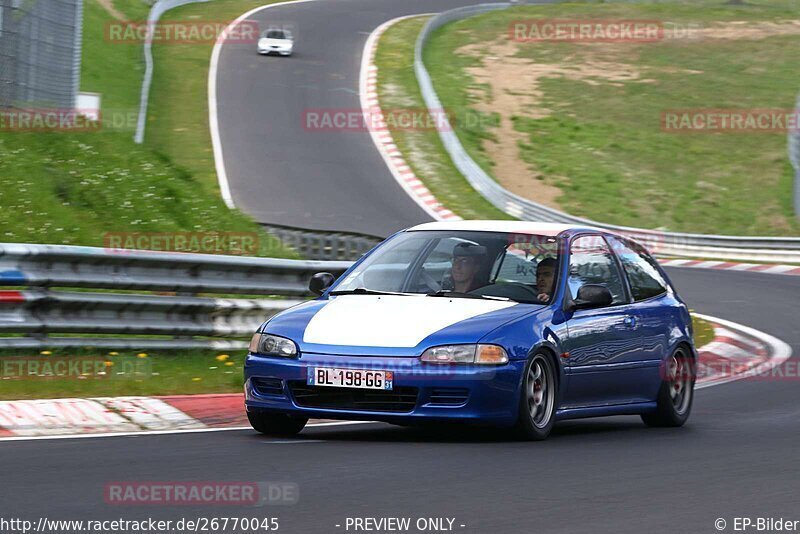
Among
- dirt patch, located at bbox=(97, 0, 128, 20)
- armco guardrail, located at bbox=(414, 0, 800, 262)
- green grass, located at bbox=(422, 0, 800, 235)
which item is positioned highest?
dirt patch, located at bbox=(97, 0, 128, 20)

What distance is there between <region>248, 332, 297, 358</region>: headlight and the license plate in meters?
0.26

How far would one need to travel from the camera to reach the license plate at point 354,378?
848 centimetres

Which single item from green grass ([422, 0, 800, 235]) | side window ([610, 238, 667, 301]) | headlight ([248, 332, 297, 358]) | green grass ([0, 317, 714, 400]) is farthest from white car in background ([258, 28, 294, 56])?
headlight ([248, 332, 297, 358])

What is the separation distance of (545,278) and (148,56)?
36872mm

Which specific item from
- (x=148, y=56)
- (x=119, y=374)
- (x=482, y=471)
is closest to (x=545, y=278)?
(x=482, y=471)

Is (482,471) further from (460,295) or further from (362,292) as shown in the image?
(362,292)

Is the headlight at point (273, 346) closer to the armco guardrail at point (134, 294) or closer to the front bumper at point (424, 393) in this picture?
the front bumper at point (424, 393)

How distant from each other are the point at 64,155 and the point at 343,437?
22.9 feet

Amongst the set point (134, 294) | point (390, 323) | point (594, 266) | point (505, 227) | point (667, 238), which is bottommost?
point (667, 238)

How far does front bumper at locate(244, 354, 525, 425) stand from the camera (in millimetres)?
8484

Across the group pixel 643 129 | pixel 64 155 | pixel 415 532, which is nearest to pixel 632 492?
pixel 415 532

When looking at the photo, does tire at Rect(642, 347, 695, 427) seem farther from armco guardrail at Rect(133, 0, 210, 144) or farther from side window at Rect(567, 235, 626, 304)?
armco guardrail at Rect(133, 0, 210, 144)

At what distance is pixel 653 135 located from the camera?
4269cm

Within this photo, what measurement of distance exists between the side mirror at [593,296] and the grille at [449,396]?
4.06ft
